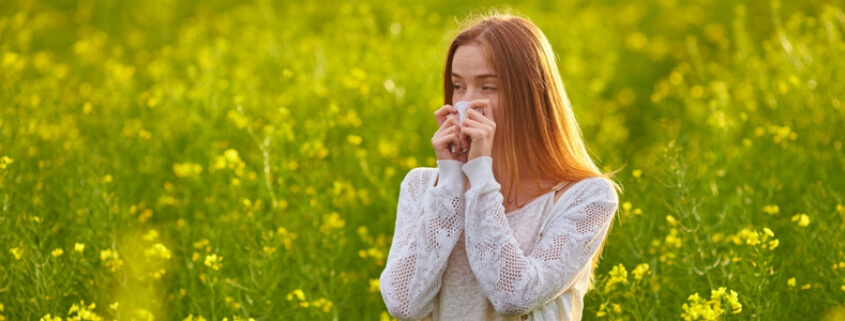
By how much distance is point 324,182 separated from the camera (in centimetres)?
446

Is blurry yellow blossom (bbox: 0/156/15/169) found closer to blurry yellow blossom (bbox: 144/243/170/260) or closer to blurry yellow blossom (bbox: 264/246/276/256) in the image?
blurry yellow blossom (bbox: 144/243/170/260)

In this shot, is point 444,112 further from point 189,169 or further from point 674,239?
point 189,169

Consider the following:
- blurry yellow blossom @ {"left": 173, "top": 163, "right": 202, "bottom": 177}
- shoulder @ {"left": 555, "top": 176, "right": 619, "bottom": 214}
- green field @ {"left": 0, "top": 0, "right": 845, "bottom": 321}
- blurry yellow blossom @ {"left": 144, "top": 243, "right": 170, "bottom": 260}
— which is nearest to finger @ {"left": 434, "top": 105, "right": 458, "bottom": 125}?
shoulder @ {"left": 555, "top": 176, "right": 619, "bottom": 214}

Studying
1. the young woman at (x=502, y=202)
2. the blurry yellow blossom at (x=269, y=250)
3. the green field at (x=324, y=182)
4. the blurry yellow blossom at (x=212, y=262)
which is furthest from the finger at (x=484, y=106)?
the blurry yellow blossom at (x=269, y=250)

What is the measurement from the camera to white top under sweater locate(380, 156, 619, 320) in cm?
214

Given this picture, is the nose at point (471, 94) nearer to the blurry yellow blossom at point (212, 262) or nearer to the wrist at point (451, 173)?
the wrist at point (451, 173)

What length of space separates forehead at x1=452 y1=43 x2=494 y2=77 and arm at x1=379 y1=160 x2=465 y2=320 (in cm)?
23

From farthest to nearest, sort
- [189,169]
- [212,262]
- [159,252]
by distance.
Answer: [189,169], [159,252], [212,262]

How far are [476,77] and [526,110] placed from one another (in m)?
0.14

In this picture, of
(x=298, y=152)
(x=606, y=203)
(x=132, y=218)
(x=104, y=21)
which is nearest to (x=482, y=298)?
(x=606, y=203)

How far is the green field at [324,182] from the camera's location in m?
3.36

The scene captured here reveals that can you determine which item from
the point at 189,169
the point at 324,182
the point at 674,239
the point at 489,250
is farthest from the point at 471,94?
the point at 189,169

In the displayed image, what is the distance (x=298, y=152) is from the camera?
430 centimetres

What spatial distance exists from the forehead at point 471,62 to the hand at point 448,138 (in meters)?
0.10
